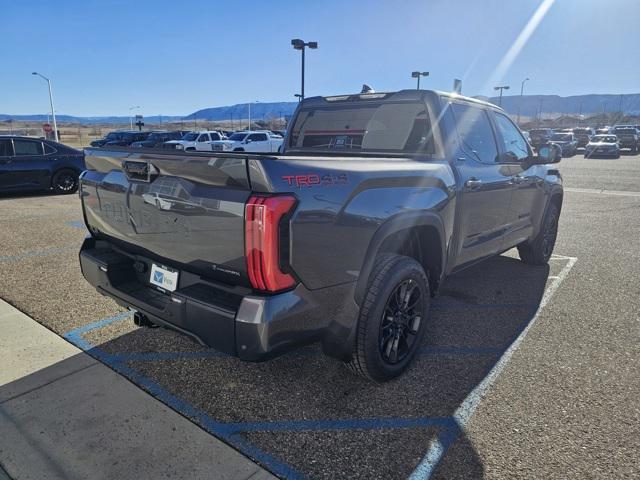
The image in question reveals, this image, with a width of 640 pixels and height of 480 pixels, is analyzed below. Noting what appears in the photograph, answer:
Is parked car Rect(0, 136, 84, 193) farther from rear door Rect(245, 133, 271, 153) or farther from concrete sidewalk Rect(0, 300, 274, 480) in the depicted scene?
rear door Rect(245, 133, 271, 153)

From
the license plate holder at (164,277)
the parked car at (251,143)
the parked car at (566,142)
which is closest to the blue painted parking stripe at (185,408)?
the license plate holder at (164,277)

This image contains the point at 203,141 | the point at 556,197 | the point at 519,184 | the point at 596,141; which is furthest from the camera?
the point at 596,141

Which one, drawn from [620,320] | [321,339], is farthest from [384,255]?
[620,320]

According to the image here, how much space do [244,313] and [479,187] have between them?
8.26 ft

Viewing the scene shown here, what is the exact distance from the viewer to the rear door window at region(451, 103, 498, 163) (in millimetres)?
3889

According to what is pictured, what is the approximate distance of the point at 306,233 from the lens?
224 cm

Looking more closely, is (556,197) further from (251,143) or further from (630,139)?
(630,139)

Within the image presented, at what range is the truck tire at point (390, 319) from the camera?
2.75 meters

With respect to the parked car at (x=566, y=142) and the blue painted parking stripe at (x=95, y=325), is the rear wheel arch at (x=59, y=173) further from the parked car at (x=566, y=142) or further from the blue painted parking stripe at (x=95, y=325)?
the parked car at (x=566, y=142)

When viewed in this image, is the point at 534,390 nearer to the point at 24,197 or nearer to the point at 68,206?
the point at 68,206

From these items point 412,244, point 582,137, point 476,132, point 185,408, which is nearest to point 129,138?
point 582,137

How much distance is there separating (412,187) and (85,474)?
95.7 inches

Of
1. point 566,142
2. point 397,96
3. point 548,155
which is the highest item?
point 397,96

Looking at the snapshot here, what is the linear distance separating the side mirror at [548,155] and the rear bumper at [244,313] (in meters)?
3.25
